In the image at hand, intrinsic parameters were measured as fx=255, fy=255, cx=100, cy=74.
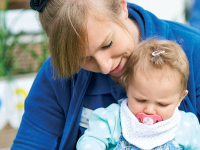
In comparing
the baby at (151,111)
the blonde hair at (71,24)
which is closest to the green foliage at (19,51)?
the blonde hair at (71,24)

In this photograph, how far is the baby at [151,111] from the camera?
1.31 m

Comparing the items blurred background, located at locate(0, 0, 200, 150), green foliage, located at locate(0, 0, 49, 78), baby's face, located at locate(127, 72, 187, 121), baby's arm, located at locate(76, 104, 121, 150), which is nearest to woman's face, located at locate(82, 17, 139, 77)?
baby's face, located at locate(127, 72, 187, 121)

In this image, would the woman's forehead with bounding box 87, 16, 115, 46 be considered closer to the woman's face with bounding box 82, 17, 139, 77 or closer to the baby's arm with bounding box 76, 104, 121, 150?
the woman's face with bounding box 82, 17, 139, 77

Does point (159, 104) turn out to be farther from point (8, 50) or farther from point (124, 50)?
point (8, 50)

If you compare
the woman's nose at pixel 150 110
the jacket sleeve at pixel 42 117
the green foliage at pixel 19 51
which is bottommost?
the green foliage at pixel 19 51

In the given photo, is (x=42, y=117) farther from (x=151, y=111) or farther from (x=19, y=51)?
(x=19, y=51)

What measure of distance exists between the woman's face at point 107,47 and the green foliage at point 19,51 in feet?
7.51

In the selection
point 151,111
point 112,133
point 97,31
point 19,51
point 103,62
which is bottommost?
point 19,51

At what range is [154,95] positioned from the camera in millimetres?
1303

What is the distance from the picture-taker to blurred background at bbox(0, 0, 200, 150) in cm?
339

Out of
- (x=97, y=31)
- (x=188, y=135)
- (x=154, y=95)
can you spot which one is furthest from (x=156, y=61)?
(x=188, y=135)

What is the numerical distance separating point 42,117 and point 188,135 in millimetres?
953

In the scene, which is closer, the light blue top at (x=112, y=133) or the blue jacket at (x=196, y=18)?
the light blue top at (x=112, y=133)

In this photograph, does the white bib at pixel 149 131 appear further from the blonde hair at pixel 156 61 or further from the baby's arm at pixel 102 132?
the blonde hair at pixel 156 61
